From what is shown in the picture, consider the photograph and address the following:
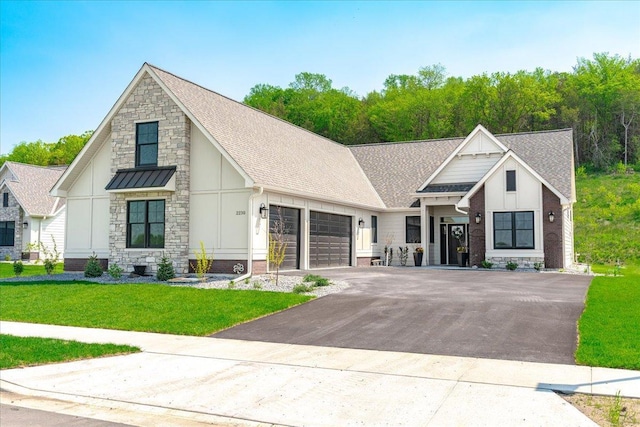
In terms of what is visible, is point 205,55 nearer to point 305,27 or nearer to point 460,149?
point 305,27

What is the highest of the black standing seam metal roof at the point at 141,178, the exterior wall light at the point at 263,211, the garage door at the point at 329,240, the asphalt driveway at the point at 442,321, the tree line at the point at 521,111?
the tree line at the point at 521,111

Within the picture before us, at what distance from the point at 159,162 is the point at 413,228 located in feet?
45.3

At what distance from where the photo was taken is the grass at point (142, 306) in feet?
40.4

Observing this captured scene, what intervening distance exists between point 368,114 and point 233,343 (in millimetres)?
51992

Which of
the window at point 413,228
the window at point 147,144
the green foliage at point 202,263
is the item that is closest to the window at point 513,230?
the window at point 413,228

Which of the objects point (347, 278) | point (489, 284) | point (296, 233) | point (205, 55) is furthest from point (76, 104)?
point (489, 284)

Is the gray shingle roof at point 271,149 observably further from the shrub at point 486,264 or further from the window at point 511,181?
the window at point 511,181

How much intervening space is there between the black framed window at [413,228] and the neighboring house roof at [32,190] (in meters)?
23.5

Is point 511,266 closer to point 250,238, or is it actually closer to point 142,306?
point 250,238

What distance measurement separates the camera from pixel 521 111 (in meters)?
52.4

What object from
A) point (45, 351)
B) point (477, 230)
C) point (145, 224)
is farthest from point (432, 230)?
point (45, 351)

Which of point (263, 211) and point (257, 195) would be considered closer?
point (257, 195)

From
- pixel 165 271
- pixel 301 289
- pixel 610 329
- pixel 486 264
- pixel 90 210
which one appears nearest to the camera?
pixel 610 329

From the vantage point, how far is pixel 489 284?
17.4 meters
